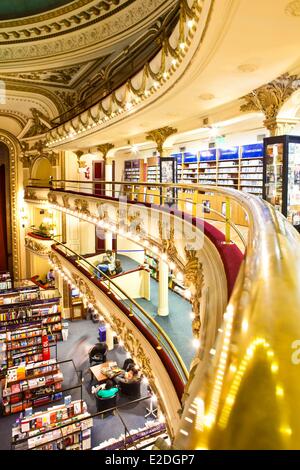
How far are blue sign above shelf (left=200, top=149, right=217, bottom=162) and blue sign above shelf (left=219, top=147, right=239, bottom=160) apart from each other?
29cm

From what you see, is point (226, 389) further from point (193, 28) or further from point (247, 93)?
point (247, 93)

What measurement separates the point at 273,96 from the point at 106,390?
703 centimetres

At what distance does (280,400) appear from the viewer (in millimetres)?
601

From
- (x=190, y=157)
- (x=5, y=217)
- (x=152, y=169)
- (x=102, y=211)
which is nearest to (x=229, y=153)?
(x=190, y=157)

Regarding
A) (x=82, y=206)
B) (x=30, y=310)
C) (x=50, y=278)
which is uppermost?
(x=82, y=206)

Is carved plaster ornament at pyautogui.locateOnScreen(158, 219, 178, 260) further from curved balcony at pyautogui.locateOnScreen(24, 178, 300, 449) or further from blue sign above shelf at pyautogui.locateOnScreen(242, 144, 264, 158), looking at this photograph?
blue sign above shelf at pyautogui.locateOnScreen(242, 144, 264, 158)

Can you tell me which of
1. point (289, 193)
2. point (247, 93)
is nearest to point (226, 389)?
point (289, 193)

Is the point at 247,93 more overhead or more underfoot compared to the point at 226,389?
more overhead

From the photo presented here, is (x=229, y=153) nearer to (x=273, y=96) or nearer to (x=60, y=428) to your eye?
(x=273, y=96)

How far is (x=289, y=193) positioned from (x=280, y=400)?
14.4 feet

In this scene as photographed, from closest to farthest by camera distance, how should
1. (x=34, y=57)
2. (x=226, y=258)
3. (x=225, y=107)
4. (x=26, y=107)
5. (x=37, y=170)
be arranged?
(x=226, y=258), (x=225, y=107), (x=34, y=57), (x=26, y=107), (x=37, y=170)

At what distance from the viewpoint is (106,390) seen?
300 inches

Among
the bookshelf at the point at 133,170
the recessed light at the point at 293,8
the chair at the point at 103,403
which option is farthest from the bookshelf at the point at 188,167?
the recessed light at the point at 293,8

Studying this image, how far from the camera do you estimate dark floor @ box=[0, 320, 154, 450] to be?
693 centimetres
